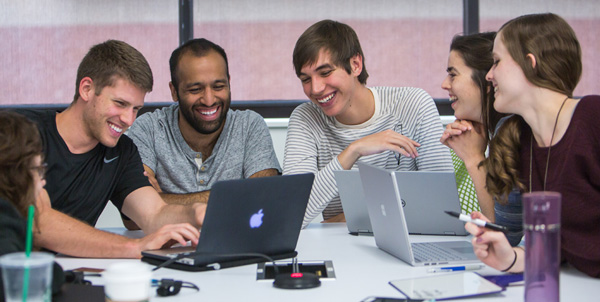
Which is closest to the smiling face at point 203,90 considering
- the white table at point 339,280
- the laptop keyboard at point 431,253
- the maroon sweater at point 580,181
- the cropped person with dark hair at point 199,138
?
the cropped person with dark hair at point 199,138

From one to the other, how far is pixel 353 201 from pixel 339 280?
586 mm

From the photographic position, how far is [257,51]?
367 centimetres

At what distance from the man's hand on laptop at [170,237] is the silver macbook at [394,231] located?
49 cm

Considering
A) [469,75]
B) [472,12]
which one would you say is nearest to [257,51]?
[472,12]

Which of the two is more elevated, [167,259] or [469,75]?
[469,75]

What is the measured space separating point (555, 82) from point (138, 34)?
2.66 meters

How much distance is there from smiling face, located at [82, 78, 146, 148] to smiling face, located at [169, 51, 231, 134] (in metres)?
0.46

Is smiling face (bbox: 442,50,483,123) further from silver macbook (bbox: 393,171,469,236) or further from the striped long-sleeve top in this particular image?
silver macbook (bbox: 393,171,469,236)

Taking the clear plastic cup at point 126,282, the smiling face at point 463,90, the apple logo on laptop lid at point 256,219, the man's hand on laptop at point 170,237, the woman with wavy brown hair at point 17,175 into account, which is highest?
the smiling face at point 463,90

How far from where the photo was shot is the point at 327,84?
2434 mm

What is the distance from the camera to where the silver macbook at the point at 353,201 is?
1.97 metres

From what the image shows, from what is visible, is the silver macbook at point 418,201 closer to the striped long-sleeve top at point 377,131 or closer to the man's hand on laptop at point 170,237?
the striped long-sleeve top at point 377,131

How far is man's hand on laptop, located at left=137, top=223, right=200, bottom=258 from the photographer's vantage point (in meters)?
1.68

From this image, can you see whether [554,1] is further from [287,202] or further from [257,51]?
[287,202]
